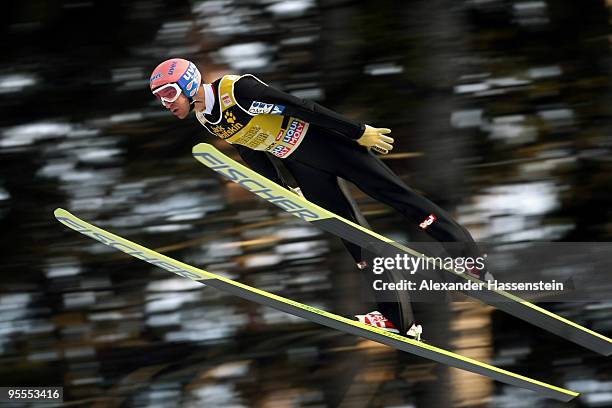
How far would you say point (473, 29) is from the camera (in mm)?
10242

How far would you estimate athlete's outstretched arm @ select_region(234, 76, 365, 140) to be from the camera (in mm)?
6316

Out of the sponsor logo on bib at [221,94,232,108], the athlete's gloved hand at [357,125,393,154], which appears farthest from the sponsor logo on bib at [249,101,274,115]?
Result: the athlete's gloved hand at [357,125,393,154]

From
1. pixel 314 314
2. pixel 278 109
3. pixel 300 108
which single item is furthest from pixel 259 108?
pixel 314 314

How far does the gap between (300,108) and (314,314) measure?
1.44 m

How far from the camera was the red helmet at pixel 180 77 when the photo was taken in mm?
6328

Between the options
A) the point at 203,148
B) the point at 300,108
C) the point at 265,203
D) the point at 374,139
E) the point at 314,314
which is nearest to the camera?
the point at 203,148

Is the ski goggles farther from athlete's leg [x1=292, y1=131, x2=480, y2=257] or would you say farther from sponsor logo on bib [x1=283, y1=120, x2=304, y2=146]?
athlete's leg [x1=292, y1=131, x2=480, y2=257]

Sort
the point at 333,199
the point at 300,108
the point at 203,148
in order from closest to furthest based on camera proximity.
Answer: the point at 203,148 < the point at 300,108 < the point at 333,199

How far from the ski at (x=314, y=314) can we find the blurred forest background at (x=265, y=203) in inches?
63.9

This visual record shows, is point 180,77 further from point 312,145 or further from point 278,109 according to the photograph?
point 312,145

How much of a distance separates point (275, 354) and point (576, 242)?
284 centimetres

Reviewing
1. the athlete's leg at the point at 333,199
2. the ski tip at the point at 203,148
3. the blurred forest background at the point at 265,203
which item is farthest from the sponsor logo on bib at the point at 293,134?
the blurred forest background at the point at 265,203

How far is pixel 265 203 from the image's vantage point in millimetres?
10172

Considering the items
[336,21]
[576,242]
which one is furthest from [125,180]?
[576,242]
